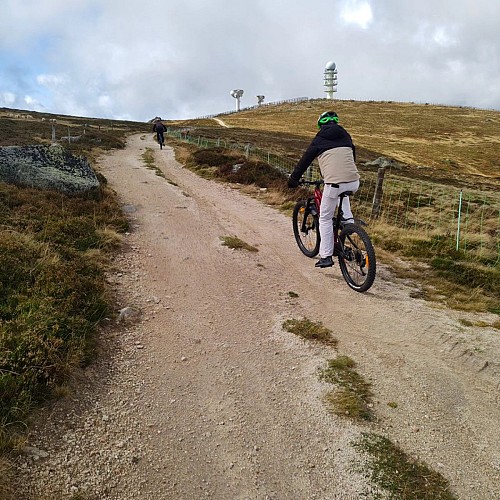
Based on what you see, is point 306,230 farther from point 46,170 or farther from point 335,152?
point 46,170

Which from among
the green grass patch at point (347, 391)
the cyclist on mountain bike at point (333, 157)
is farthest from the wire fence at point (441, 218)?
the green grass patch at point (347, 391)

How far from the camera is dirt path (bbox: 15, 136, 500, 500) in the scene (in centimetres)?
310

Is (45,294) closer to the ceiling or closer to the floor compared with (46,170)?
closer to the floor

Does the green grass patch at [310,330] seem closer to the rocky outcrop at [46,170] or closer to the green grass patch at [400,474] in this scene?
the green grass patch at [400,474]

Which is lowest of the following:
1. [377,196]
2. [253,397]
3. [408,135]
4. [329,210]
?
[253,397]

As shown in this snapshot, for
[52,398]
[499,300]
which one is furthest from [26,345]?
[499,300]

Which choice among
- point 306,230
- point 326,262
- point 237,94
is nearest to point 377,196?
point 306,230

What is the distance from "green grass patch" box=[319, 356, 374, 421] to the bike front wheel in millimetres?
1956

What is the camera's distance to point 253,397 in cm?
400

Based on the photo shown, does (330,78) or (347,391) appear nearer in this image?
(347,391)

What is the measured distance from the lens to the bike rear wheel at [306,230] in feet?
25.6

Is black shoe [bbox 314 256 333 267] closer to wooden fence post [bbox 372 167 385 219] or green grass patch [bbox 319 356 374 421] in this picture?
green grass patch [bbox 319 356 374 421]

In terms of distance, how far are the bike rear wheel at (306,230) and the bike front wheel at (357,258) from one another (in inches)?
36.2

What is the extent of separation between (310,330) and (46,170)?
9.33 metres
